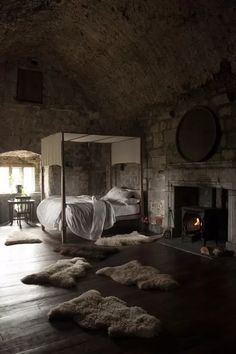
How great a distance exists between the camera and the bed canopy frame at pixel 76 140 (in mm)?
5625

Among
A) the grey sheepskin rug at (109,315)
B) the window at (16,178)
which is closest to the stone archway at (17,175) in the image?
the window at (16,178)

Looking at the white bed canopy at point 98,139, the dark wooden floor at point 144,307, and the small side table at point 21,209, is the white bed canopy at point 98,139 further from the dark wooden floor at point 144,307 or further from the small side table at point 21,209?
the dark wooden floor at point 144,307

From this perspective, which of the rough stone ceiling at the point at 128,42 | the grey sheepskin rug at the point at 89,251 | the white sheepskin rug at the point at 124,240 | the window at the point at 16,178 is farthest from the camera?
the window at the point at 16,178

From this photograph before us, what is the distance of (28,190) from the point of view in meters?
8.45

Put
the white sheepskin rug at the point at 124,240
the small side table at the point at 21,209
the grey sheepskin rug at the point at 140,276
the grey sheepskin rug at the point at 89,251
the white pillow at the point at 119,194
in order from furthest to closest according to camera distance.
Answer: the small side table at the point at 21,209 → the white pillow at the point at 119,194 → the white sheepskin rug at the point at 124,240 → the grey sheepskin rug at the point at 89,251 → the grey sheepskin rug at the point at 140,276

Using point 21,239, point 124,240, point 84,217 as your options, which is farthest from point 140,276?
point 21,239

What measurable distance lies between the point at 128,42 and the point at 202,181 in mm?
2735

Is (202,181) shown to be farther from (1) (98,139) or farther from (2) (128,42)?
(2) (128,42)

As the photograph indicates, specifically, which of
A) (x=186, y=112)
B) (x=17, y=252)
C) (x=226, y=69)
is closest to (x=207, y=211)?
(x=186, y=112)

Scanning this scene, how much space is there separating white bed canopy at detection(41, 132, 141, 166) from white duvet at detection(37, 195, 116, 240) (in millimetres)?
853

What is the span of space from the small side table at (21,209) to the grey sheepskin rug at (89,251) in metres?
2.44

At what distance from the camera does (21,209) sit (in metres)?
7.41

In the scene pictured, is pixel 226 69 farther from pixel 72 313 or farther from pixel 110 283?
pixel 72 313

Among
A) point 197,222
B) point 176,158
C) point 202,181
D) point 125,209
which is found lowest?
point 197,222
